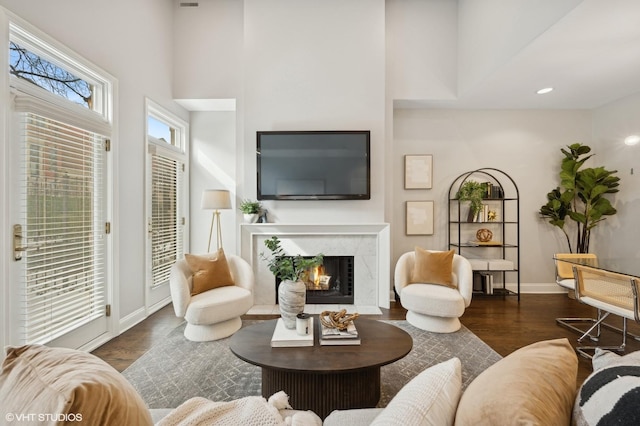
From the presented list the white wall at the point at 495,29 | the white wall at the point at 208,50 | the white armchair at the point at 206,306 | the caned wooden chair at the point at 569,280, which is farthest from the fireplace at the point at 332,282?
the white wall at the point at 495,29

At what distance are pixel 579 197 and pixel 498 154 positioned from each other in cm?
122

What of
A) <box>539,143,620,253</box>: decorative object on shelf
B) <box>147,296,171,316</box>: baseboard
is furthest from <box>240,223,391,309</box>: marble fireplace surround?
<box>539,143,620,253</box>: decorative object on shelf

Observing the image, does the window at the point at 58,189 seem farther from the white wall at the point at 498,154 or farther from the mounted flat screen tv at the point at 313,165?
the white wall at the point at 498,154

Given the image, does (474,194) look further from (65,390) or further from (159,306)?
(65,390)

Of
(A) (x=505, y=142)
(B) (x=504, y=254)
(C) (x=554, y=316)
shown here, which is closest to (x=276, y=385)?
(C) (x=554, y=316)

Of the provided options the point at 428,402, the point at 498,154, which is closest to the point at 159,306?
the point at 428,402

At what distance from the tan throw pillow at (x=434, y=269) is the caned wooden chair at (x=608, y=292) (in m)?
1.08

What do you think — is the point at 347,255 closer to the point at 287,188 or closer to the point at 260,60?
the point at 287,188

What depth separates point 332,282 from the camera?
13.4 ft

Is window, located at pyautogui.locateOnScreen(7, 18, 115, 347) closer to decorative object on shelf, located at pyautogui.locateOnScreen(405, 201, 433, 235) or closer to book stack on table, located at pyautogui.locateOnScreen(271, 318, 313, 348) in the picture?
book stack on table, located at pyautogui.locateOnScreen(271, 318, 313, 348)

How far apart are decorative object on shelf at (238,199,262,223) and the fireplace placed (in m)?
0.85

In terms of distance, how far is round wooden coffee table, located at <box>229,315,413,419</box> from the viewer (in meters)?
1.73

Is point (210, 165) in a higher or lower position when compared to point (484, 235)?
higher

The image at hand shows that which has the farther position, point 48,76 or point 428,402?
point 48,76
